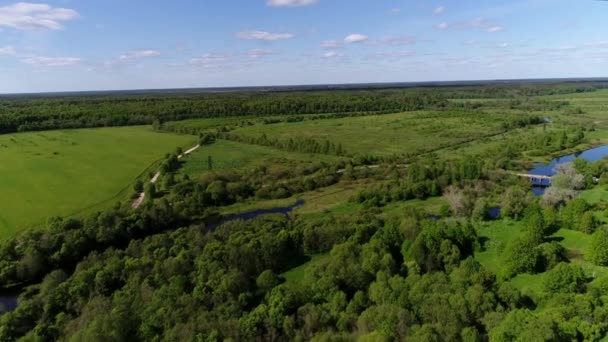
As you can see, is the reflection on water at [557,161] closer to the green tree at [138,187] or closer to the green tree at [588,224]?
the green tree at [588,224]

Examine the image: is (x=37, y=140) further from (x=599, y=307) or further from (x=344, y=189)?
(x=599, y=307)

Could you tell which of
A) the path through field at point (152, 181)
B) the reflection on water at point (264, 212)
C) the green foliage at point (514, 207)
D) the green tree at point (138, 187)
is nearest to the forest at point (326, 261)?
the green foliage at point (514, 207)

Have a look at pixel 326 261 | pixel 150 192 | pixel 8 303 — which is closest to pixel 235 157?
pixel 150 192

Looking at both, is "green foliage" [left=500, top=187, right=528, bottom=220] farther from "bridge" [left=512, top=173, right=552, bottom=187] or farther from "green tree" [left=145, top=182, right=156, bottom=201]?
"green tree" [left=145, top=182, right=156, bottom=201]

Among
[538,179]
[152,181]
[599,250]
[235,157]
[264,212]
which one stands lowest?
[264,212]

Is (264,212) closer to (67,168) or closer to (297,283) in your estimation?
(297,283)

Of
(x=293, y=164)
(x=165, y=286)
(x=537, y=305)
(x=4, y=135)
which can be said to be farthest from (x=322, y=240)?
(x=4, y=135)

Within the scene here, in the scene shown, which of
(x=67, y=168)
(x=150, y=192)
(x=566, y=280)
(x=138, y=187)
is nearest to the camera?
(x=566, y=280)

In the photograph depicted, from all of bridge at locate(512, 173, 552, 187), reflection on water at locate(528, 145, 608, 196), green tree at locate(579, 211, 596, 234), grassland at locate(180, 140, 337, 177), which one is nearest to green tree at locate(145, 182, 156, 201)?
grassland at locate(180, 140, 337, 177)
